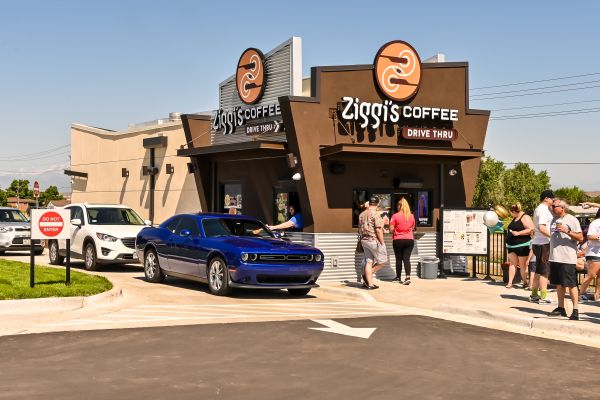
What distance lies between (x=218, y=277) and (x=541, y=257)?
229 inches

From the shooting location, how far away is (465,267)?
19.1 metres

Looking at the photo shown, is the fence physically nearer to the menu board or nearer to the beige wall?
the menu board

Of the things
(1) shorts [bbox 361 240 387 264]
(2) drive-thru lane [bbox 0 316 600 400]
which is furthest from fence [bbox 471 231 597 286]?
(2) drive-thru lane [bbox 0 316 600 400]

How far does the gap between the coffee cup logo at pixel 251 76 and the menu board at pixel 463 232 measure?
576cm

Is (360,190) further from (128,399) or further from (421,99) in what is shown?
(128,399)

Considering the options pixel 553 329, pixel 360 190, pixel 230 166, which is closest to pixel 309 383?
pixel 553 329

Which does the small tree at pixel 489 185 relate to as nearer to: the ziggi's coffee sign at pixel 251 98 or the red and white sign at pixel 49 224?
the ziggi's coffee sign at pixel 251 98

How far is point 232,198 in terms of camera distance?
2134 cm

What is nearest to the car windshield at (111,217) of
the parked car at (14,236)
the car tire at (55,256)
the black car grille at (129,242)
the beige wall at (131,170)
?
the black car grille at (129,242)

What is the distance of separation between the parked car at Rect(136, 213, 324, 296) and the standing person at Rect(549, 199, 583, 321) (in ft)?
15.2

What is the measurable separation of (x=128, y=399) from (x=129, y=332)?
12.0 feet

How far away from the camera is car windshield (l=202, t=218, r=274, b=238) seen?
14.9 metres

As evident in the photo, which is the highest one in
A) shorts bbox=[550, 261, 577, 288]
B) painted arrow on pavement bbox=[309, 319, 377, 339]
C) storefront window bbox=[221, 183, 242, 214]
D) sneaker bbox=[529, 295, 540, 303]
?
storefront window bbox=[221, 183, 242, 214]

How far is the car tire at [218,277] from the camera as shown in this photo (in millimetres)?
13844
